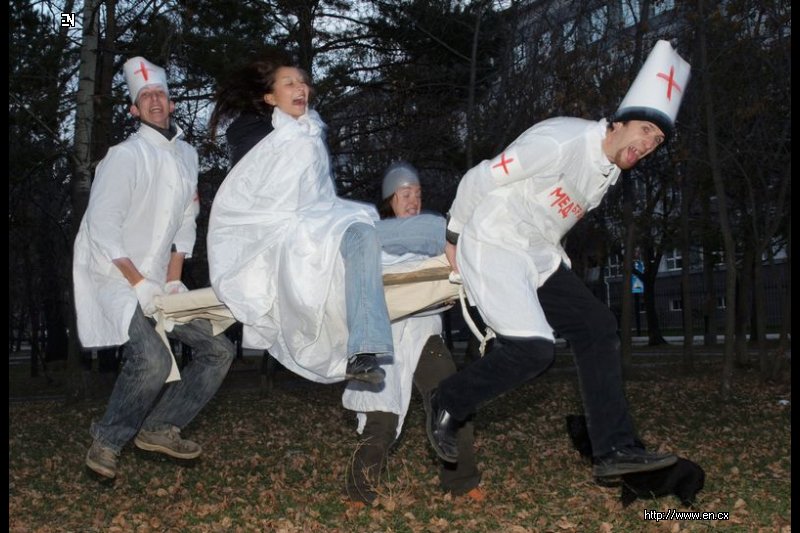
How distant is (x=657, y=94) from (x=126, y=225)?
3.10 meters

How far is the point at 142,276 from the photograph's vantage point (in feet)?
20.6

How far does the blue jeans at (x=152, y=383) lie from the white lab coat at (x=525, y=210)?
1.77 m

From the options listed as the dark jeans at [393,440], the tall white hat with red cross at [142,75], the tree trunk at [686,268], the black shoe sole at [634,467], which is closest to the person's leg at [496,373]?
the black shoe sole at [634,467]

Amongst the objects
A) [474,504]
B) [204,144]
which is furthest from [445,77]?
[474,504]

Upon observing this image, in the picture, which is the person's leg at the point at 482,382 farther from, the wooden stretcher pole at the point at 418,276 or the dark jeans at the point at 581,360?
the wooden stretcher pole at the point at 418,276

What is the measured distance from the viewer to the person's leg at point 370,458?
6.61m

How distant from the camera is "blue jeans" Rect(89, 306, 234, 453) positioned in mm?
6191

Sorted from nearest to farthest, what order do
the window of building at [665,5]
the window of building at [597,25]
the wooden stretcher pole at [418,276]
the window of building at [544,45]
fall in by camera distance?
the wooden stretcher pole at [418,276] → the window of building at [665,5] → the window of building at [544,45] → the window of building at [597,25]

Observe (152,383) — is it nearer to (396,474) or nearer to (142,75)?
(142,75)

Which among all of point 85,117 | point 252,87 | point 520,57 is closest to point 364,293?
point 252,87

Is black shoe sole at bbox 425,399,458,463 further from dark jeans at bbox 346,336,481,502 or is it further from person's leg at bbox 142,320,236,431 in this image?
person's leg at bbox 142,320,236,431

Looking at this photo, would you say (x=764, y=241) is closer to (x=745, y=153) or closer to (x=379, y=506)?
(x=745, y=153)

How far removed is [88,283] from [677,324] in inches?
1952

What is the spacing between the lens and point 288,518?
20.5 feet
